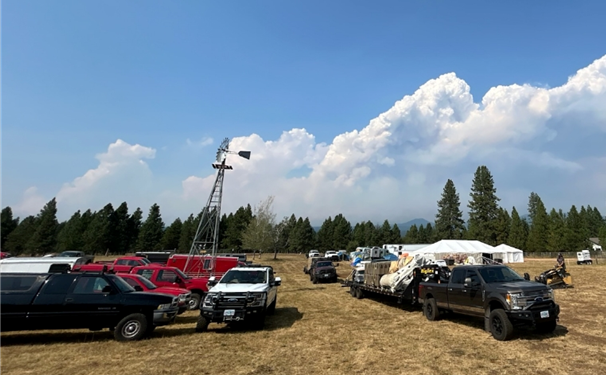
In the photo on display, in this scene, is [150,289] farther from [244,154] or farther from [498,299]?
[244,154]

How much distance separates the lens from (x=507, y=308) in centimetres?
830

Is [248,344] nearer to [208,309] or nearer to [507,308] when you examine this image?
[208,309]

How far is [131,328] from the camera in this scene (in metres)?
8.62

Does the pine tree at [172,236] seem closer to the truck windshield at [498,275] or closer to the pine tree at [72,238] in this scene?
the pine tree at [72,238]

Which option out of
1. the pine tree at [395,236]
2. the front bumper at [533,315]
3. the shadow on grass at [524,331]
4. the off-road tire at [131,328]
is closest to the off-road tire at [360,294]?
the shadow on grass at [524,331]

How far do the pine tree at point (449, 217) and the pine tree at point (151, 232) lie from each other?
67.7 metres

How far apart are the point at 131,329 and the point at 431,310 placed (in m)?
9.59

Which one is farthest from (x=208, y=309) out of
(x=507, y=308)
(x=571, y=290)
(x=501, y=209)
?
(x=501, y=209)

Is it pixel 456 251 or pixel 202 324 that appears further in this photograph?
pixel 456 251

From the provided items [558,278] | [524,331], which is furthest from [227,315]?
[558,278]

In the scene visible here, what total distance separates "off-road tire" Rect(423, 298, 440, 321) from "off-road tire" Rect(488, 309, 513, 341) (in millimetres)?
2498

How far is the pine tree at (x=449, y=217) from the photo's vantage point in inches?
3125

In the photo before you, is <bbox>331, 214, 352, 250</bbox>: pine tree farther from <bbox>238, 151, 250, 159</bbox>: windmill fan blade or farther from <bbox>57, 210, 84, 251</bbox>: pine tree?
<bbox>238, 151, 250, 159</bbox>: windmill fan blade

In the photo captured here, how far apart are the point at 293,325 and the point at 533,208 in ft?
366
